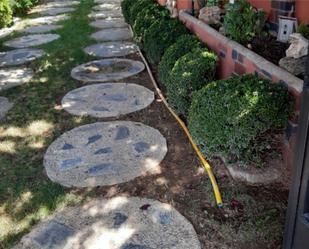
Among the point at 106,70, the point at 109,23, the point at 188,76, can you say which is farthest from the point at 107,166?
the point at 109,23

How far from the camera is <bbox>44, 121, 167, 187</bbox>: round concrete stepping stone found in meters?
2.71

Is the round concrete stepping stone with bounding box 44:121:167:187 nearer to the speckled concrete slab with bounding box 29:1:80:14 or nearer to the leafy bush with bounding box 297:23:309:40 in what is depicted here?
the leafy bush with bounding box 297:23:309:40

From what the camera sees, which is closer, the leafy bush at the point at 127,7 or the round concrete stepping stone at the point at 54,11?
Answer: the leafy bush at the point at 127,7

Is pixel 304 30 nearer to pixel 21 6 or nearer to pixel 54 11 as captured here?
pixel 21 6

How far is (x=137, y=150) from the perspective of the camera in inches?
119

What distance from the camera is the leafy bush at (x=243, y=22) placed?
323cm

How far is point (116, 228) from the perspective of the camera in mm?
2193

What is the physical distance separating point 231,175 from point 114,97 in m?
1.93

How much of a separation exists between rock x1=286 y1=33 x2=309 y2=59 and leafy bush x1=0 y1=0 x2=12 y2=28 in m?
6.79

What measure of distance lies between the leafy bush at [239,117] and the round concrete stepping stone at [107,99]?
1.37 meters

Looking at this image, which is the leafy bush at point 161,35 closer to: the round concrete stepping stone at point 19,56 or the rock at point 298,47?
the rock at point 298,47

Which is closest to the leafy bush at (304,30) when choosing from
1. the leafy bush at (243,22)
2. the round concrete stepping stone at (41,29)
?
the leafy bush at (243,22)

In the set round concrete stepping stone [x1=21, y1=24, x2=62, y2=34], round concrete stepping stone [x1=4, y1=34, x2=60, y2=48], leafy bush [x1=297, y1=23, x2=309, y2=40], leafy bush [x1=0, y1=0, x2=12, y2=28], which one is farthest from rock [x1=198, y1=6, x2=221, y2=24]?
leafy bush [x1=0, y1=0, x2=12, y2=28]

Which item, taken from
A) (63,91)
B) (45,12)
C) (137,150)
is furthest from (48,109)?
(45,12)
